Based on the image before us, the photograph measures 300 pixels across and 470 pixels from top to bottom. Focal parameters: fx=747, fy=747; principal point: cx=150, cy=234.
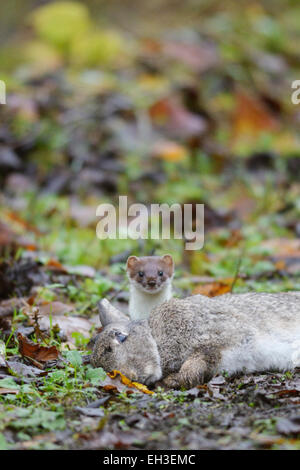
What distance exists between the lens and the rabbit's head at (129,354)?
537 centimetres

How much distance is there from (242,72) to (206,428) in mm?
13653

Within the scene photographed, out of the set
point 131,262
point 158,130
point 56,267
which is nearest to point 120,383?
point 131,262

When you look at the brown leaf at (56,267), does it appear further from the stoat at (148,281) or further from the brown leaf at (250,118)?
the brown leaf at (250,118)

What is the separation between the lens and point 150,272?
7.36 metres

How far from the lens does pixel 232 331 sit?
551 centimetres

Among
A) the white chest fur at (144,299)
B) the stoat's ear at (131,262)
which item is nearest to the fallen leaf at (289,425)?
the white chest fur at (144,299)

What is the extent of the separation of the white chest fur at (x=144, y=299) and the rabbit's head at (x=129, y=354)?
4.60 feet

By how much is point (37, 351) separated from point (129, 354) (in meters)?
0.78

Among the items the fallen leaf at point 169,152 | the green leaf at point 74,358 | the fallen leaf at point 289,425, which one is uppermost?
the fallen leaf at point 169,152

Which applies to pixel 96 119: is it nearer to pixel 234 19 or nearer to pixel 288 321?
pixel 234 19

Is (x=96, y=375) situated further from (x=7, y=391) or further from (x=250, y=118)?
(x=250, y=118)

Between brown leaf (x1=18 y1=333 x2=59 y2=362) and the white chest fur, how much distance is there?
4.52ft

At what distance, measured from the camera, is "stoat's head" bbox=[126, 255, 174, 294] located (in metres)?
7.30
